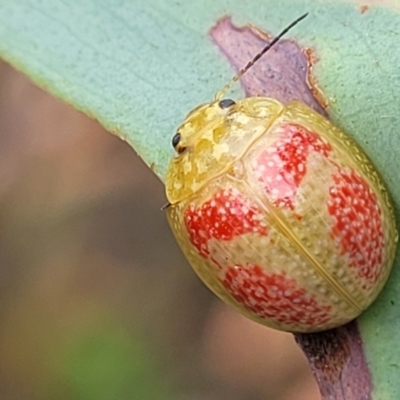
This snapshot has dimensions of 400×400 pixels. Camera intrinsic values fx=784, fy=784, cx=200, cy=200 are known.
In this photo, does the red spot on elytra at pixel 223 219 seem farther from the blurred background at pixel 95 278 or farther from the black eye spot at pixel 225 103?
the blurred background at pixel 95 278

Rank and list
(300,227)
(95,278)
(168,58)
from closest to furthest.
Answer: (300,227) → (168,58) → (95,278)

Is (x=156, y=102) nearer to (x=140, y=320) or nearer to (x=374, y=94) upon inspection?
(x=374, y=94)

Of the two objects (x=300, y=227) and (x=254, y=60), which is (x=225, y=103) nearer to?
(x=254, y=60)

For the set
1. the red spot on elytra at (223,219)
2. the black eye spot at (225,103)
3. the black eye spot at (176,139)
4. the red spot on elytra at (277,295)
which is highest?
the black eye spot at (176,139)

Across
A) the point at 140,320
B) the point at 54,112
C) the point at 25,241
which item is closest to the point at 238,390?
the point at 140,320

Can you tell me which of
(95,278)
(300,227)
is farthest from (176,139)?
(95,278)

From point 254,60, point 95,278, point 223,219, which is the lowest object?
point 95,278

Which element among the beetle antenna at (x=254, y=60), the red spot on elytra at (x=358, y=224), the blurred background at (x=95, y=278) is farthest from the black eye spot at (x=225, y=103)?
the blurred background at (x=95, y=278)

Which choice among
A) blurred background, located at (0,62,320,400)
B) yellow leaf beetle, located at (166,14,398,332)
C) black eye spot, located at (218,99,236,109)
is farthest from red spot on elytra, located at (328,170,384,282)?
blurred background, located at (0,62,320,400)

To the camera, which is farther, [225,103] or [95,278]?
[95,278]
